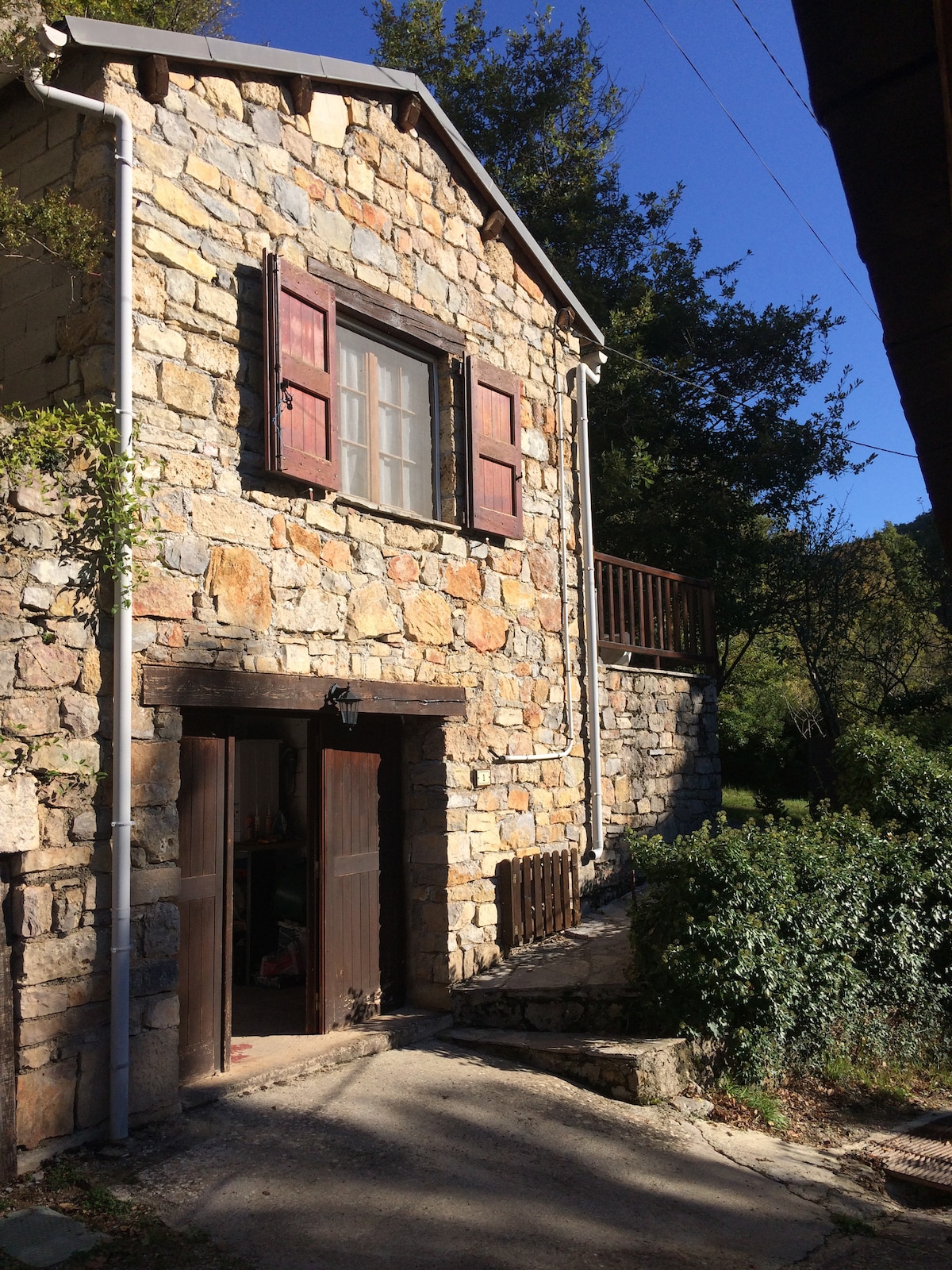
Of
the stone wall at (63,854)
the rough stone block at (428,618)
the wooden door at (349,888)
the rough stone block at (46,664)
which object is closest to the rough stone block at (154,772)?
the stone wall at (63,854)

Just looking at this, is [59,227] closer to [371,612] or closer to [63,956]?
[371,612]

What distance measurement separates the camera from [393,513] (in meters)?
6.32

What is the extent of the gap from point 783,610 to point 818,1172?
31.0 feet

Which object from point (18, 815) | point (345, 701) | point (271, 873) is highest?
point (345, 701)

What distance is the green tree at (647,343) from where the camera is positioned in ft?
43.9

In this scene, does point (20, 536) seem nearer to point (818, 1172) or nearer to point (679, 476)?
point (818, 1172)

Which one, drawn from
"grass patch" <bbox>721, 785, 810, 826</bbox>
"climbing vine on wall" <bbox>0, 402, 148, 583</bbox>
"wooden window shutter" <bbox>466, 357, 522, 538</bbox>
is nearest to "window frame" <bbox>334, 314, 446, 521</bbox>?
"wooden window shutter" <bbox>466, 357, 522, 538</bbox>

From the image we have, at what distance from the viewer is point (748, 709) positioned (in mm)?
15797

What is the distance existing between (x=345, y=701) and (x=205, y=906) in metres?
1.30


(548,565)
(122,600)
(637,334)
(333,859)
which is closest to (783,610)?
(637,334)

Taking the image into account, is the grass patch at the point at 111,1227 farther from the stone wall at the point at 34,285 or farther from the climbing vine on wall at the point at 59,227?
the climbing vine on wall at the point at 59,227

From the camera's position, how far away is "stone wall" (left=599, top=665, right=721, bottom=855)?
843cm

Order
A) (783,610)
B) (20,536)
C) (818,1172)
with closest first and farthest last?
1. (20,536)
2. (818,1172)
3. (783,610)

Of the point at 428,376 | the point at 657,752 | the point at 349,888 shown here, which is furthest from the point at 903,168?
the point at 657,752
